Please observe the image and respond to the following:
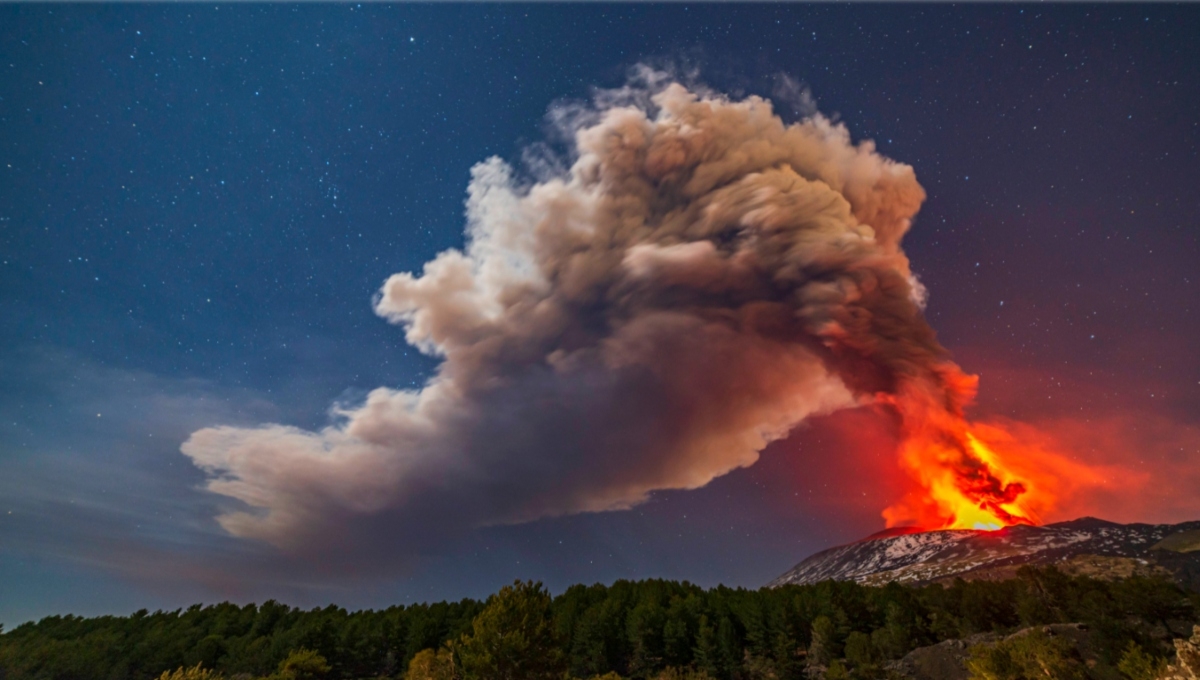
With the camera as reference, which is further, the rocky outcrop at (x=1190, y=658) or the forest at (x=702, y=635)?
the forest at (x=702, y=635)

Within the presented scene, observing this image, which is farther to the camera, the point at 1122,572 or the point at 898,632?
the point at 1122,572

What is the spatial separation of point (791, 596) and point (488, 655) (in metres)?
83.1

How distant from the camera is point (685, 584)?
149 meters

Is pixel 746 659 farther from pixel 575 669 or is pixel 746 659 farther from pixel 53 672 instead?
pixel 53 672

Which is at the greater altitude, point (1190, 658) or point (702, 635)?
point (702, 635)

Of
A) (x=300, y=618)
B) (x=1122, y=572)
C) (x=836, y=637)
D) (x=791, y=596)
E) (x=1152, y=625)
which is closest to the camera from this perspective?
(x=1152, y=625)

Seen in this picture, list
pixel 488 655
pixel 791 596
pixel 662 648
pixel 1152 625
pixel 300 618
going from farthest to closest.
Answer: pixel 300 618 → pixel 791 596 → pixel 662 648 → pixel 1152 625 → pixel 488 655

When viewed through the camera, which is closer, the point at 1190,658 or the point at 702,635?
the point at 1190,658

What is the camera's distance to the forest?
91750 millimetres

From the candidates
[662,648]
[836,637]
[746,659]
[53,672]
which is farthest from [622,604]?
[53,672]

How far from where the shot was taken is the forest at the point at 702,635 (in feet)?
301

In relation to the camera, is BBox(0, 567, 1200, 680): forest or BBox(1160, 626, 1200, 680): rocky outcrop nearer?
BBox(1160, 626, 1200, 680): rocky outcrop

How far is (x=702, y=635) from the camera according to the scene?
101125 millimetres

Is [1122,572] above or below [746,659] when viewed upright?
above
